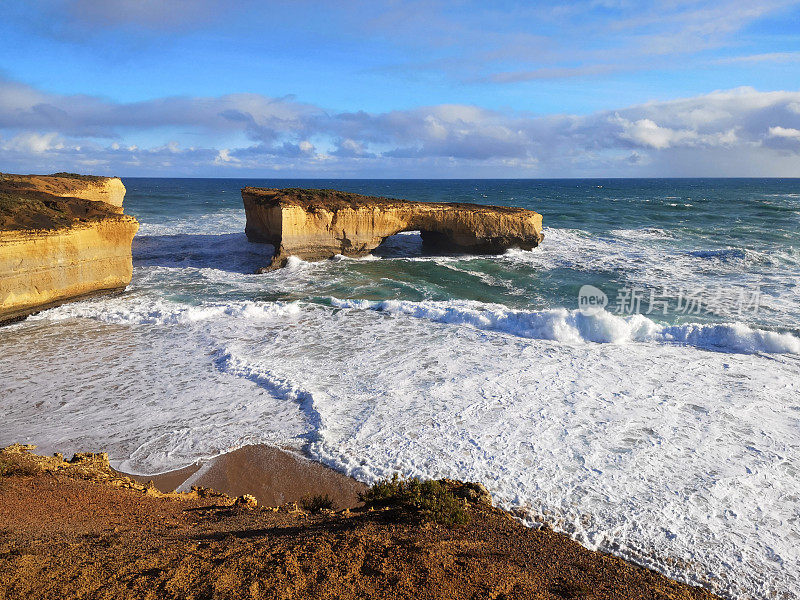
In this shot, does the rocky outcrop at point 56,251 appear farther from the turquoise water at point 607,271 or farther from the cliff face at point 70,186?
the turquoise water at point 607,271

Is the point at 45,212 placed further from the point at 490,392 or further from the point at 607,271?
the point at 607,271

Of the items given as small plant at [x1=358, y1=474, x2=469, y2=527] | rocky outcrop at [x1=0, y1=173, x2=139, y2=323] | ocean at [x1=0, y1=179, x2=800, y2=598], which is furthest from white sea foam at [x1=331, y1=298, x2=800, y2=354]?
rocky outcrop at [x1=0, y1=173, x2=139, y2=323]

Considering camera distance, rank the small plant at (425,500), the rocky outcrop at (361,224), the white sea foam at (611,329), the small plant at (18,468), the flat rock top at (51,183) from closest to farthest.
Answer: the small plant at (425,500) → the small plant at (18,468) → the white sea foam at (611,329) → the flat rock top at (51,183) → the rocky outcrop at (361,224)

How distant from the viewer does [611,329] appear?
1084 cm

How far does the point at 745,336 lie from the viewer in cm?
1033

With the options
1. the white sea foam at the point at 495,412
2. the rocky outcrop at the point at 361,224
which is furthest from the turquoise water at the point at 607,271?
the white sea foam at the point at 495,412

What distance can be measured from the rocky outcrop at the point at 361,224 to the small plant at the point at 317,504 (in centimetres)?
1299

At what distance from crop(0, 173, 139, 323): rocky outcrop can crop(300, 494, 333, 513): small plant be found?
967 centimetres

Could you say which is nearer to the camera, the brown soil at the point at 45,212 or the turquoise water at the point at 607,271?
the brown soil at the point at 45,212

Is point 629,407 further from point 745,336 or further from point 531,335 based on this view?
point 745,336

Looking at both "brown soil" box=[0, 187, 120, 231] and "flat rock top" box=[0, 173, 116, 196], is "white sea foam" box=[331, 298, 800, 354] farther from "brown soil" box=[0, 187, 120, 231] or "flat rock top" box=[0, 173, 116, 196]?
"flat rock top" box=[0, 173, 116, 196]

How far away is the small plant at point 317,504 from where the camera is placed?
17.6 ft

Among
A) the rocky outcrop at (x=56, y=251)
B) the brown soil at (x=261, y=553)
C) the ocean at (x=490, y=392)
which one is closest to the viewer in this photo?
the brown soil at (x=261, y=553)

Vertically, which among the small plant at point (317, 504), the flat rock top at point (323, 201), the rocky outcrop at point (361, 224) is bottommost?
the small plant at point (317, 504)
